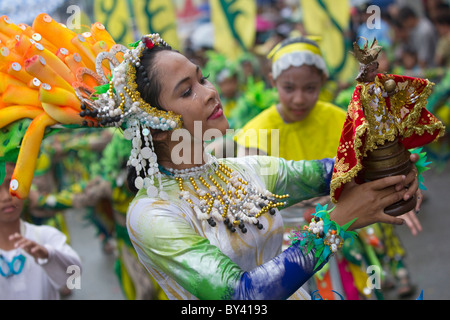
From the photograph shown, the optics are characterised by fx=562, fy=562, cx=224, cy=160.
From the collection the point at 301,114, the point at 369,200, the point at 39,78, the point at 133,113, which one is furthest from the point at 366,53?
the point at 301,114

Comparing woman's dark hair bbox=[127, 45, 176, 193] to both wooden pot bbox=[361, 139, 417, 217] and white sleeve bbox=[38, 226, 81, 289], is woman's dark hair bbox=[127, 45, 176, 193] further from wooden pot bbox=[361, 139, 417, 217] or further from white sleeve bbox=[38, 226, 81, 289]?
white sleeve bbox=[38, 226, 81, 289]

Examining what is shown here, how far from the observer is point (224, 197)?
2.15m

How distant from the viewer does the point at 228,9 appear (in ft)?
30.0

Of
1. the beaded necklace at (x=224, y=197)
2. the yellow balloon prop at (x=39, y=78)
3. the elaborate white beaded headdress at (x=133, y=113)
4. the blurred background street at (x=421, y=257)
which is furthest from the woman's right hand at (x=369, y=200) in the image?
the blurred background street at (x=421, y=257)

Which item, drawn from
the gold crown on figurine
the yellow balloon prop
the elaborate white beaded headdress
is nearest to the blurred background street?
the gold crown on figurine

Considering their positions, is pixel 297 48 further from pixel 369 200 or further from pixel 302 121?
pixel 369 200

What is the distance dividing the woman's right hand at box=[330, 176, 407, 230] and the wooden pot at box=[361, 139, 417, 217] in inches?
1.2

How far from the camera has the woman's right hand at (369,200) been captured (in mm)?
1935

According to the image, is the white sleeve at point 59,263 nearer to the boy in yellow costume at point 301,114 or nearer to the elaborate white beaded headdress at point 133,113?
the boy in yellow costume at point 301,114

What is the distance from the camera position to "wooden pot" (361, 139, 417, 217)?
6.60 ft

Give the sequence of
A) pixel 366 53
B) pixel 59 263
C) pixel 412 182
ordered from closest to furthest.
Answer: pixel 366 53 → pixel 412 182 → pixel 59 263

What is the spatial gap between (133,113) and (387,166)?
0.94m

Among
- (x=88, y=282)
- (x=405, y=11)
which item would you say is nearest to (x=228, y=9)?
(x=405, y=11)

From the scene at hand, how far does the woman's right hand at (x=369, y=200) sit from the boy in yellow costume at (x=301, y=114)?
1.53 m
